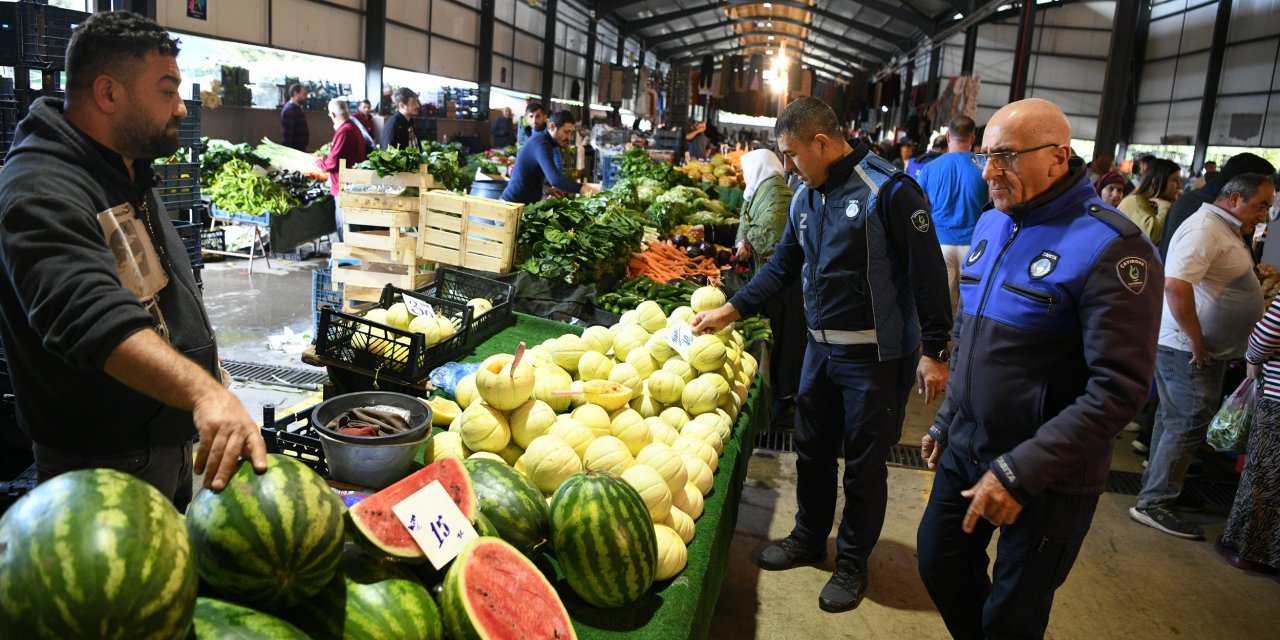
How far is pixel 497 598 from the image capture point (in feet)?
4.74

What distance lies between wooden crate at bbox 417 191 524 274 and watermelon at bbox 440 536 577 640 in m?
3.63

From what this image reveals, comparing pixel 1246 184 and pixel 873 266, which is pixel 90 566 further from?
pixel 1246 184

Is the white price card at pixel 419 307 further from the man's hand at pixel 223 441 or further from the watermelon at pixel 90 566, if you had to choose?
the watermelon at pixel 90 566

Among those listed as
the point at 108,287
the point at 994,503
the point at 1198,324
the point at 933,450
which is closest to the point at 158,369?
the point at 108,287

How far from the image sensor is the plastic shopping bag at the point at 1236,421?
4.16 metres

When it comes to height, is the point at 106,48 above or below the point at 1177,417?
above

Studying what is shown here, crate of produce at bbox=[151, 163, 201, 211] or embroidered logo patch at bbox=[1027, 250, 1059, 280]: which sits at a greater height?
embroidered logo patch at bbox=[1027, 250, 1059, 280]

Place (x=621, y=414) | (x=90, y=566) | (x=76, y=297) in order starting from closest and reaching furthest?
(x=90, y=566) < (x=76, y=297) < (x=621, y=414)

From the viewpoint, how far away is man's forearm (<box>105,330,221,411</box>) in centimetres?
141

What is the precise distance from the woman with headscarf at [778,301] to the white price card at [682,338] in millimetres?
2128

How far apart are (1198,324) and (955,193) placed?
8.43 feet

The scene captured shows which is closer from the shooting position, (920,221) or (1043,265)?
(1043,265)

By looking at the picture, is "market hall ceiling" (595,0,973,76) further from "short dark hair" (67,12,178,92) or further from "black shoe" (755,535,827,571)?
"short dark hair" (67,12,178,92)

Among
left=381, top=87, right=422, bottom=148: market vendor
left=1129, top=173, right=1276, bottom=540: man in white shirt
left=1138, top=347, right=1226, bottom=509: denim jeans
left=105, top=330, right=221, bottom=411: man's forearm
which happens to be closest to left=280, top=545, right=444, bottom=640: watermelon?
left=105, top=330, right=221, bottom=411: man's forearm
